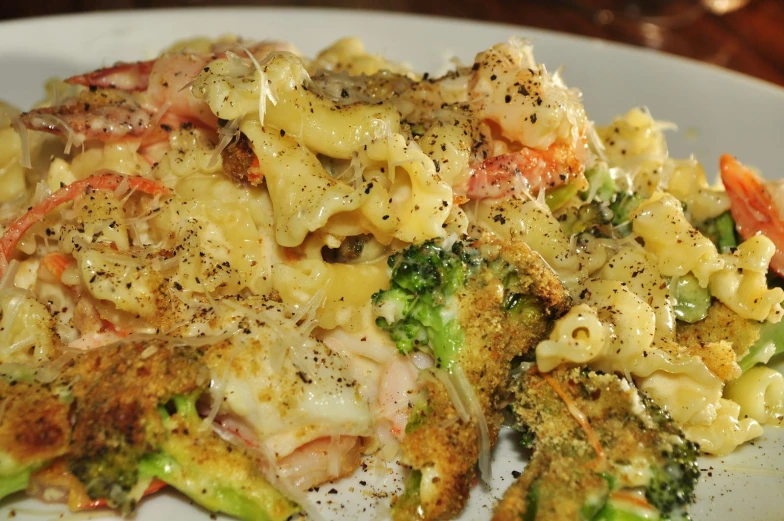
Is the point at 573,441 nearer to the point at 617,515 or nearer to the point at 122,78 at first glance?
the point at 617,515

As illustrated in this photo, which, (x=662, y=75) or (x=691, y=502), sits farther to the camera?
(x=662, y=75)

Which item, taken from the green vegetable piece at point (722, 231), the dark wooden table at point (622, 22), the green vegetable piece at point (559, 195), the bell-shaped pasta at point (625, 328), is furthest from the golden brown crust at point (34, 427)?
the dark wooden table at point (622, 22)

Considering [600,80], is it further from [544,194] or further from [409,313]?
[409,313]

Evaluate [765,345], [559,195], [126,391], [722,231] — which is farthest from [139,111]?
[765,345]

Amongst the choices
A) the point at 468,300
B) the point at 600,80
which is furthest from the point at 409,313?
the point at 600,80

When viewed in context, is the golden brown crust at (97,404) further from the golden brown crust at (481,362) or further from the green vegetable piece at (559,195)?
the green vegetable piece at (559,195)

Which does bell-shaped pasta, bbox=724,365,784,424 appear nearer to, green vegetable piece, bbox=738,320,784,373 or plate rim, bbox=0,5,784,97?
green vegetable piece, bbox=738,320,784,373

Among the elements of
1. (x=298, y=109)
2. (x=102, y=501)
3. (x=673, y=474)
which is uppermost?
(x=298, y=109)
